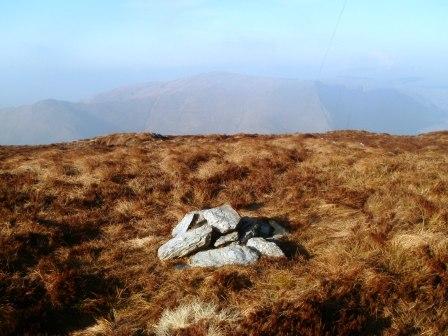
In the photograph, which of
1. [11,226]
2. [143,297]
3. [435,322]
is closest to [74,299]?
[143,297]

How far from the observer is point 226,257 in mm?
8062

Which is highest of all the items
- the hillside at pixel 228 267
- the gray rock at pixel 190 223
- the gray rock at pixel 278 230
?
the gray rock at pixel 190 223

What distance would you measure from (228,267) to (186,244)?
124 cm

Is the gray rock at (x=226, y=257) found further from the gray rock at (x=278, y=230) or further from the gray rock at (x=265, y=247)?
the gray rock at (x=278, y=230)

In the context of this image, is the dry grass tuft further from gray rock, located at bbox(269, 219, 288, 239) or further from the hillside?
gray rock, located at bbox(269, 219, 288, 239)

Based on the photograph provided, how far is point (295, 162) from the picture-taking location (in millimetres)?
16547

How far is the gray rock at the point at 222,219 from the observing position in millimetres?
8969

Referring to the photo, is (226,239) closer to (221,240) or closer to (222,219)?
(221,240)

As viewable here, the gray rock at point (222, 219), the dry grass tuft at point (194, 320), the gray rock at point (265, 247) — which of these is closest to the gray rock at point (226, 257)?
the gray rock at point (265, 247)

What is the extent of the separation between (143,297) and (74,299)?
121 centimetres

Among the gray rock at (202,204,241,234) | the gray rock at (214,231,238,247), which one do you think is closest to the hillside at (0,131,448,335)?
the gray rock at (214,231,238,247)

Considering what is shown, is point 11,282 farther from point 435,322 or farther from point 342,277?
point 435,322

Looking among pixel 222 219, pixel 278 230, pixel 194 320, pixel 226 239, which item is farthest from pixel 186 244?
pixel 194 320

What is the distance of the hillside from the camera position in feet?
20.4
